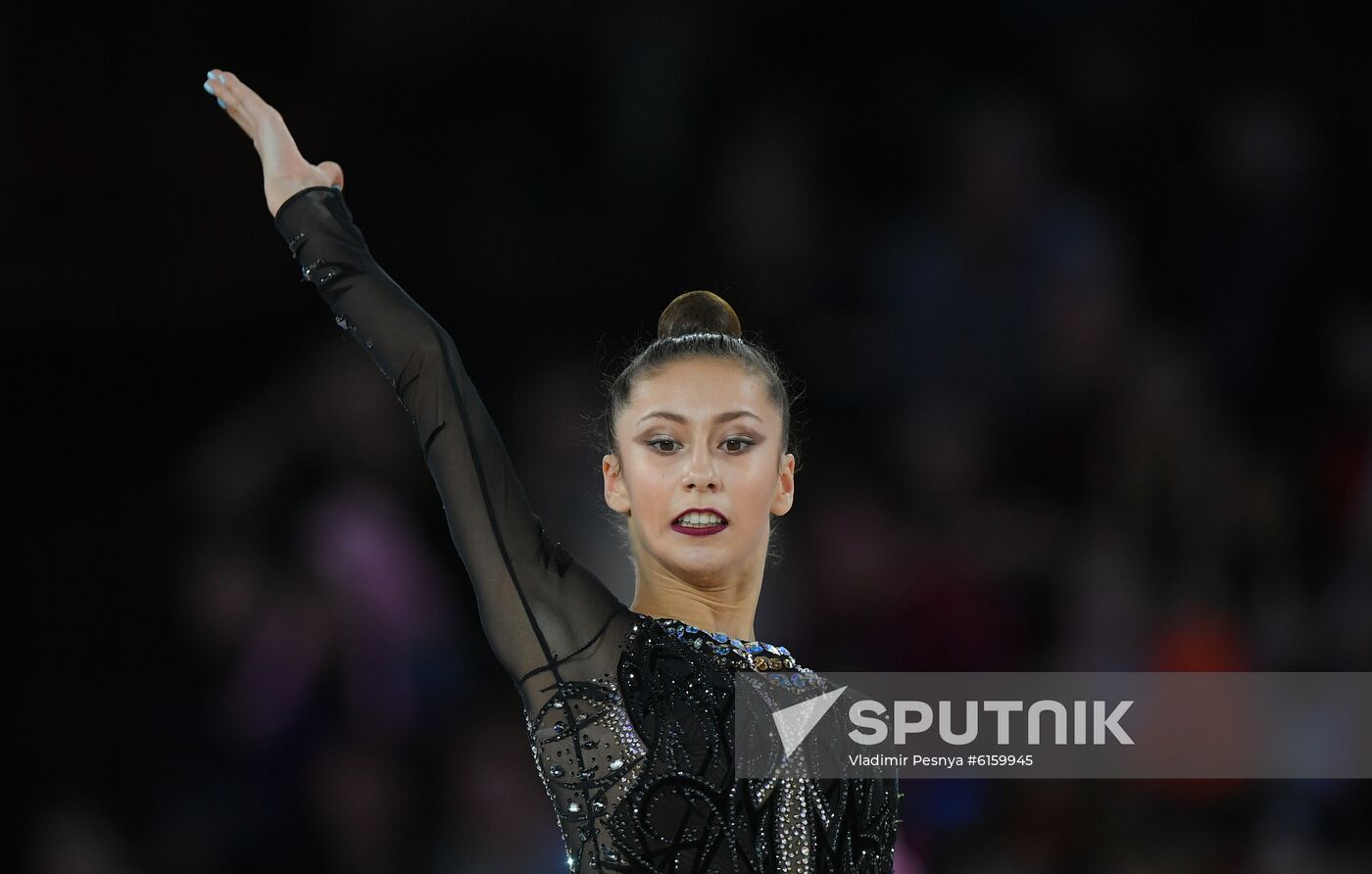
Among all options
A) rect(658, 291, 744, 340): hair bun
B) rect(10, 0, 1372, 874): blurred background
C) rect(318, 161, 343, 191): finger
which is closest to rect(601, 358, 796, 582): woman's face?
rect(658, 291, 744, 340): hair bun

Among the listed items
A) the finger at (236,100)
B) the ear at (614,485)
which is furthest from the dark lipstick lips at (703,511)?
the finger at (236,100)

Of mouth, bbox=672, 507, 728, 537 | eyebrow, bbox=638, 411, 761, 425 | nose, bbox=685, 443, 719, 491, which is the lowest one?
mouth, bbox=672, 507, 728, 537

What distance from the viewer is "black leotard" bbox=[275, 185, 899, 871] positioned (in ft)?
6.21

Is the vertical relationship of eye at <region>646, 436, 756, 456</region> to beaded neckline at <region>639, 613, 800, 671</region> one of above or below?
above

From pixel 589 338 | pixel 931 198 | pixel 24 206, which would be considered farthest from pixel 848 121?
pixel 24 206

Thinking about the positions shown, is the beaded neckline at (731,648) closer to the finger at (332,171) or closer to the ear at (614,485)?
the ear at (614,485)

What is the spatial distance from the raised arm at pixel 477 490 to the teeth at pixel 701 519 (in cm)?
21

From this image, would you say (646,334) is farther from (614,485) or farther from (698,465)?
(698,465)

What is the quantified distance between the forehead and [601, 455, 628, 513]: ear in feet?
0.30

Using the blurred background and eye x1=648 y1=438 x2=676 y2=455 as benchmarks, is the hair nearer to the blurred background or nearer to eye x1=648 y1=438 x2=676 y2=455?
eye x1=648 y1=438 x2=676 y2=455

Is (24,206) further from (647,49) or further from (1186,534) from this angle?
(1186,534)

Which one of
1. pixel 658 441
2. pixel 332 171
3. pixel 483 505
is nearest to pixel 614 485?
pixel 658 441

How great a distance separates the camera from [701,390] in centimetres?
214

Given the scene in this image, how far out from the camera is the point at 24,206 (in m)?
3.42
